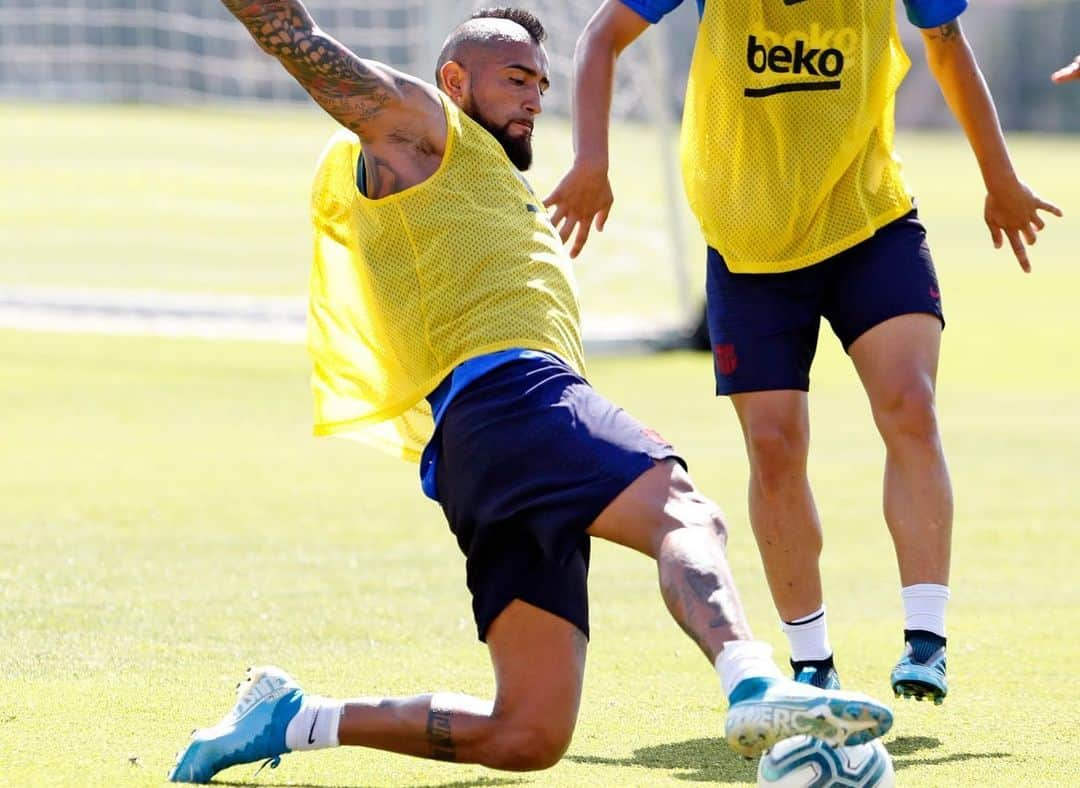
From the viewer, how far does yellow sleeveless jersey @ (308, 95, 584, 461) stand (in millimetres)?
4660

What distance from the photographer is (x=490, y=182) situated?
4777mm

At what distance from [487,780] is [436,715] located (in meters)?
0.26

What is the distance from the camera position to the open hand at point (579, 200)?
17.4ft

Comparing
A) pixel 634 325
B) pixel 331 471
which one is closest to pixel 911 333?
pixel 331 471

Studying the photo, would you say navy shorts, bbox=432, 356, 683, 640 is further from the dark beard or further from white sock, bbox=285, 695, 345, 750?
the dark beard

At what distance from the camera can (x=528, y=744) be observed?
4562 millimetres

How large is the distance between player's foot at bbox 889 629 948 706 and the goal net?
10.7 meters

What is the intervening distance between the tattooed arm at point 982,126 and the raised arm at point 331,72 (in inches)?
75.4

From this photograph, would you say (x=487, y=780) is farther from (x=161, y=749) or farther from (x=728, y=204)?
(x=728, y=204)

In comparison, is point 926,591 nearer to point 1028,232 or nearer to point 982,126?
point 1028,232

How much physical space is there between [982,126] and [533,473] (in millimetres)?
2214

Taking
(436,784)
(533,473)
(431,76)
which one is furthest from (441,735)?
(431,76)

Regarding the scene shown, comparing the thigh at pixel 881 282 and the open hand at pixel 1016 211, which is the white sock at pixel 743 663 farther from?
the open hand at pixel 1016 211

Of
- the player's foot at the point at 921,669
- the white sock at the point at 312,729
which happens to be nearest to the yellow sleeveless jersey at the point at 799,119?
the player's foot at the point at 921,669
